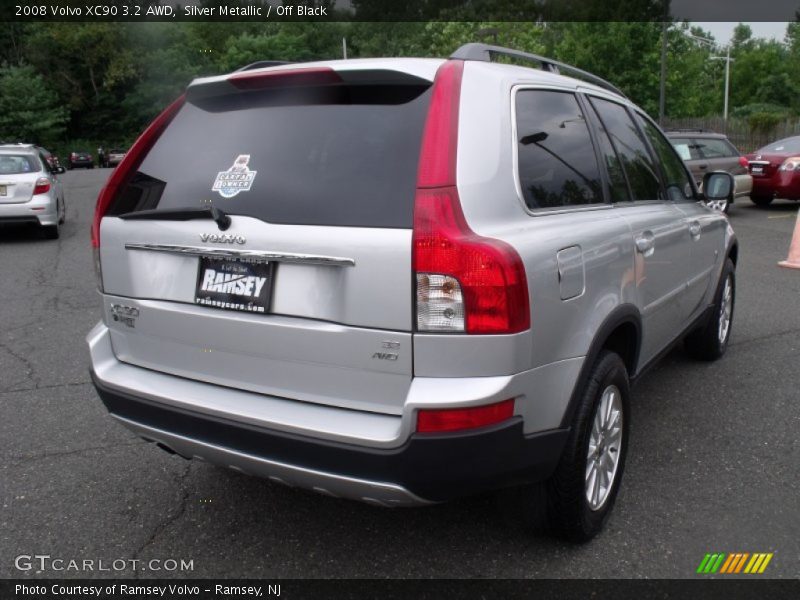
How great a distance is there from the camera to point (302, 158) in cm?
254

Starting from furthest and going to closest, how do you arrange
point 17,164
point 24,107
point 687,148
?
1. point 24,107
2. point 687,148
3. point 17,164

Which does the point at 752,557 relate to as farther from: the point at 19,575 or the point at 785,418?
the point at 19,575

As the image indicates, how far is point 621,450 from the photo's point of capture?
3.16 m

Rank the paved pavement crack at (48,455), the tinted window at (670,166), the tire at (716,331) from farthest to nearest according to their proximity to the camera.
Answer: the tire at (716,331) → the tinted window at (670,166) → the paved pavement crack at (48,455)

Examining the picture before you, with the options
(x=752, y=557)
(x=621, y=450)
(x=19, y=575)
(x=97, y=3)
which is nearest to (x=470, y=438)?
(x=621, y=450)

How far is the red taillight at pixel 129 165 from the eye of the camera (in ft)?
9.96

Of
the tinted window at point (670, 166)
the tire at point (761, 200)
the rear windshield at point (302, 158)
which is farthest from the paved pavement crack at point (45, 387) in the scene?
the tire at point (761, 200)

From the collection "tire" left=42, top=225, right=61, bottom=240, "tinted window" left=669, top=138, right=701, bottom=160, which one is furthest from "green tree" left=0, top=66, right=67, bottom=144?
"tinted window" left=669, top=138, right=701, bottom=160

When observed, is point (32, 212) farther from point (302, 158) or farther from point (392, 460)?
point (392, 460)

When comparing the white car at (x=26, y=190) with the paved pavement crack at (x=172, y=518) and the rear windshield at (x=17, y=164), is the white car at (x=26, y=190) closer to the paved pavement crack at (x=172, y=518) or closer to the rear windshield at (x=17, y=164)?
the rear windshield at (x=17, y=164)

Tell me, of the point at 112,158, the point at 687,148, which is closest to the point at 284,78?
the point at 687,148

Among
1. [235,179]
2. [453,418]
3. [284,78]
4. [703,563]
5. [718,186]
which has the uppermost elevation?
[284,78]

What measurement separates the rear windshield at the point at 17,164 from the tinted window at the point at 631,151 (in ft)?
35.6

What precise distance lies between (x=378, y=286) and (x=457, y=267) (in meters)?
0.25
